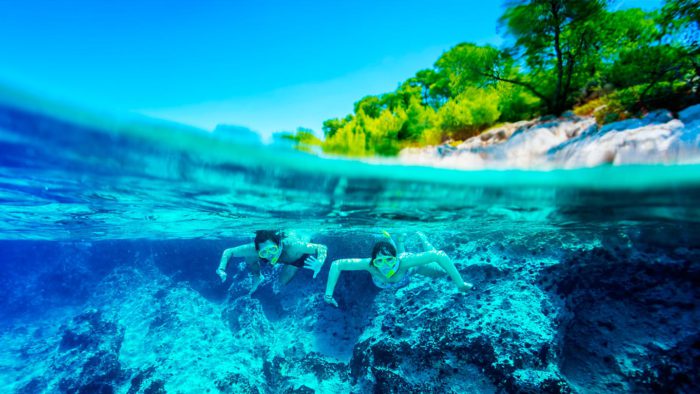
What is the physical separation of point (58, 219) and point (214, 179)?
10138mm

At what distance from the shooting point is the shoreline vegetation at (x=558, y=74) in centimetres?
768

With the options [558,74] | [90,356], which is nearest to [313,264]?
[558,74]

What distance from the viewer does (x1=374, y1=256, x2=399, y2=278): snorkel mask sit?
26.2ft

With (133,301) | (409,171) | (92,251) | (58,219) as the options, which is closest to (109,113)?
(409,171)

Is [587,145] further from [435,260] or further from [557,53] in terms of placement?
[435,260]

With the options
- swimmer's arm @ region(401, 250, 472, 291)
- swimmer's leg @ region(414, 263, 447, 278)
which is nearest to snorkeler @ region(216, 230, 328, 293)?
swimmer's arm @ region(401, 250, 472, 291)

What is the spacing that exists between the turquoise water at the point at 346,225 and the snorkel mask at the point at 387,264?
70.1 inches

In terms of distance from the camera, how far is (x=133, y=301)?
49.4 feet

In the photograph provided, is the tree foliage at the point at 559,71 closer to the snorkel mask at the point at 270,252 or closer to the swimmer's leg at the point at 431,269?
the snorkel mask at the point at 270,252

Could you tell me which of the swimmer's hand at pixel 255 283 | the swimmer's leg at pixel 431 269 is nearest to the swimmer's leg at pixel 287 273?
the swimmer's hand at pixel 255 283

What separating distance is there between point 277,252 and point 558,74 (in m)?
11.3

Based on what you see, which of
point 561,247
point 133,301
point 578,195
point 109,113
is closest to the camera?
point 109,113

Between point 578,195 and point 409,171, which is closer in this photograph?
point 409,171

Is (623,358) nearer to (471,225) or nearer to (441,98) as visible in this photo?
(471,225)
